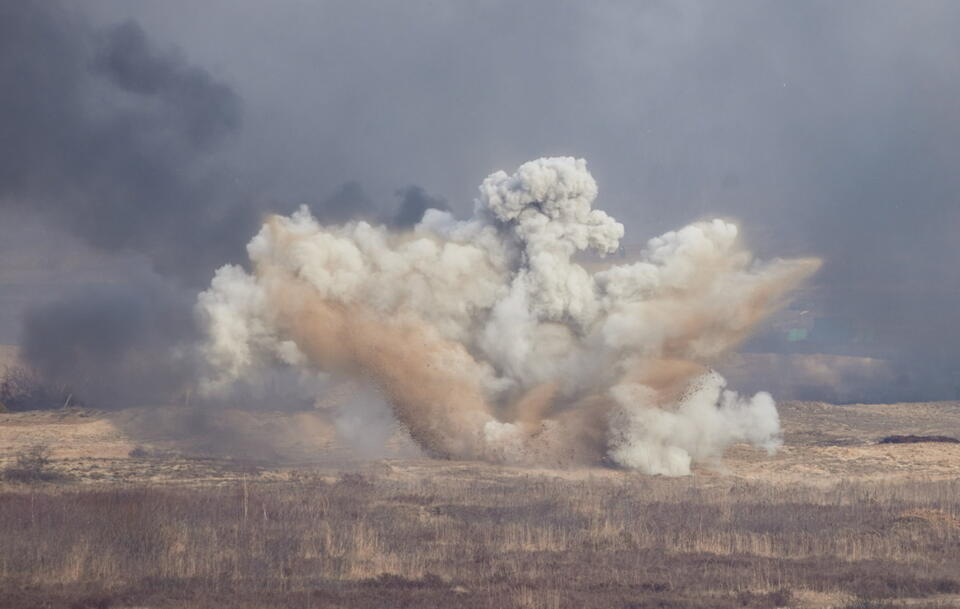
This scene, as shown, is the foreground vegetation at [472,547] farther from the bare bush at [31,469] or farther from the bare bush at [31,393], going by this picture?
the bare bush at [31,393]

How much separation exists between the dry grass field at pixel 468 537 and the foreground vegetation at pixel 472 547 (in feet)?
0.31

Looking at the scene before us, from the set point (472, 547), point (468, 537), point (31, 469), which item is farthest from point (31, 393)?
point (472, 547)

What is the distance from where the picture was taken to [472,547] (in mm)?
28531

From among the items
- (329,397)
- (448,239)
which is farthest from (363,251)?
(329,397)

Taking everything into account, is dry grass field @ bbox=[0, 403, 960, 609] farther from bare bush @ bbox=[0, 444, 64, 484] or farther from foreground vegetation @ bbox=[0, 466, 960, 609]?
bare bush @ bbox=[0, 444, 64, 484]

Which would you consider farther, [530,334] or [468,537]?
[530,334]

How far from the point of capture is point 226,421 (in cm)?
7300

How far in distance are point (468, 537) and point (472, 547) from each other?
1745 millimetres

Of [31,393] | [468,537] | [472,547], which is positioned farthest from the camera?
[31,393]

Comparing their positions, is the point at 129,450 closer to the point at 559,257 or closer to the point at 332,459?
the point at 332,459

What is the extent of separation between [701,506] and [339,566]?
1685cm

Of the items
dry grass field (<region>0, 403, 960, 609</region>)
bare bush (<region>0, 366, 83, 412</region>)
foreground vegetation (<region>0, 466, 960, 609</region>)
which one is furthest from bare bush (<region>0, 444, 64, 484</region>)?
bare bush (<region>0, 366, 83, 412</region>)

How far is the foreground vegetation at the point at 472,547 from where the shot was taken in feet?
72.9

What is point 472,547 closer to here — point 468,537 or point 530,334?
point 468,537
